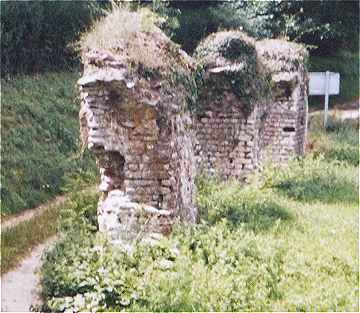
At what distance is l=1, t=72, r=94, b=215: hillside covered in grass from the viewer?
482 inches

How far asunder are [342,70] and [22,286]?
65.6ft

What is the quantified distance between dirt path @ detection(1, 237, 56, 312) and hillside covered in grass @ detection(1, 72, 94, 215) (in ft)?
7.16

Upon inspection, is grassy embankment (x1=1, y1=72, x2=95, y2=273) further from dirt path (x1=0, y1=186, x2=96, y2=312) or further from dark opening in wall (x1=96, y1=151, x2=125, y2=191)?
dark opening in wall (x1=96, y1=151, x2=125, y2=191)

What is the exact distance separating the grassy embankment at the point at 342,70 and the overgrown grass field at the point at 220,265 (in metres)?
15.7

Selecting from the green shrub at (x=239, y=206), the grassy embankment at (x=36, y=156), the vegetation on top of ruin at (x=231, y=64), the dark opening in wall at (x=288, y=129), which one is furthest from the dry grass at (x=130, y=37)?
the dark opening in wall at (x=288, y=129)

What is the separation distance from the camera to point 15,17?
18.0 metres

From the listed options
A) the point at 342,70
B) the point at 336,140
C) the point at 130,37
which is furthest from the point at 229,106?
the point at 342,70

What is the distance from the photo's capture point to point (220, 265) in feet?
21.9

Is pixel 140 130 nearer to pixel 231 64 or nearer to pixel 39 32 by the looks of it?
pixel 231 64

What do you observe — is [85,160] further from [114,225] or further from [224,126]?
[114,225]

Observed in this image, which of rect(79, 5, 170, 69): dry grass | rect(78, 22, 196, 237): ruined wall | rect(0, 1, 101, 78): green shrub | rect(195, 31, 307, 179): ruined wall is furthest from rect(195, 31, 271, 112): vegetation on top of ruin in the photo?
rect(0, 1, 101, 78): green shrub

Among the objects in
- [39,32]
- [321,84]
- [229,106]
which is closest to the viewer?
[229,106]

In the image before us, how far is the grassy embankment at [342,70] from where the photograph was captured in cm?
2491

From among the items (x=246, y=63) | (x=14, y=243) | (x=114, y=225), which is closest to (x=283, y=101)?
(x=246, y=63)
